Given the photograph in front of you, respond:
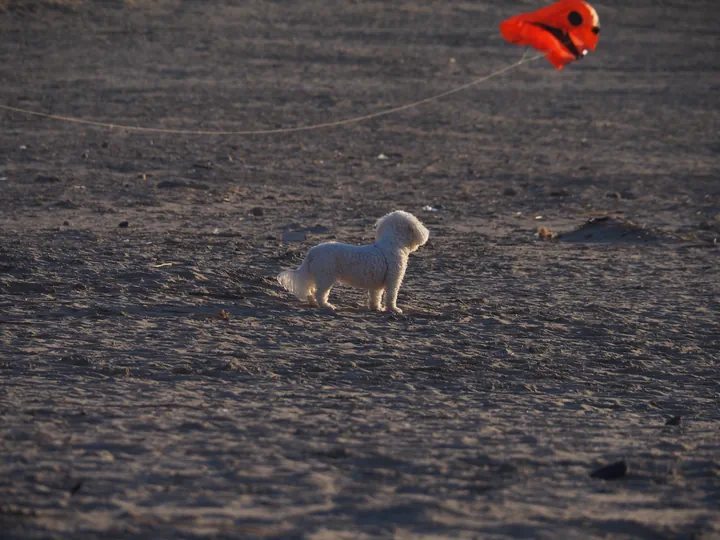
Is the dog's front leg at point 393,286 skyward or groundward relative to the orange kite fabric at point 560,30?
groundward

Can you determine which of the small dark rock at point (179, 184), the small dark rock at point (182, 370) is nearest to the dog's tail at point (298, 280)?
the small dark rock at point (182, 370)

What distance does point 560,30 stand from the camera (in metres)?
13.2

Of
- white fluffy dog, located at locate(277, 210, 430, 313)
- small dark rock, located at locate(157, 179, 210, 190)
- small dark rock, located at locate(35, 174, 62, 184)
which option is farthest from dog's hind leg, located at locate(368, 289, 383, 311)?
small dark rock, located at locate(35, 174, 62, 184)

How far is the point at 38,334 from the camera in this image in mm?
7055

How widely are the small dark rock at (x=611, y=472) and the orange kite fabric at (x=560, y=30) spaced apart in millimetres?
8625

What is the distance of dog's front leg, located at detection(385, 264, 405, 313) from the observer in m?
8.11

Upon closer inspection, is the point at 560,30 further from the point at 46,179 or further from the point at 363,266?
the point at 46,179

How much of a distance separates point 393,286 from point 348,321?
498mm

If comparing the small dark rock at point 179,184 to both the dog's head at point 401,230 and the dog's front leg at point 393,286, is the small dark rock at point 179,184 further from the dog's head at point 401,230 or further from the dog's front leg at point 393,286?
the dog's front leg at point 393,286

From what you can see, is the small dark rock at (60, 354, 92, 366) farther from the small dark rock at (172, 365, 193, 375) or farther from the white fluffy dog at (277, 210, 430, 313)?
the white fluffy dog at (277, 210, 430, 313)

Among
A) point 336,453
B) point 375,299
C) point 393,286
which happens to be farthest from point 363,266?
point 336,453

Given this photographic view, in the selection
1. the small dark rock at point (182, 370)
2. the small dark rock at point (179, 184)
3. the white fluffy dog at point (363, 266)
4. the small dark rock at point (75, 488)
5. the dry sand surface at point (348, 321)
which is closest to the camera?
the small dark rock at point (75, 488)

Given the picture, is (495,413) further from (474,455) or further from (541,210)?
(541,210)

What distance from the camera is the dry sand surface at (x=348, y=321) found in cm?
460
